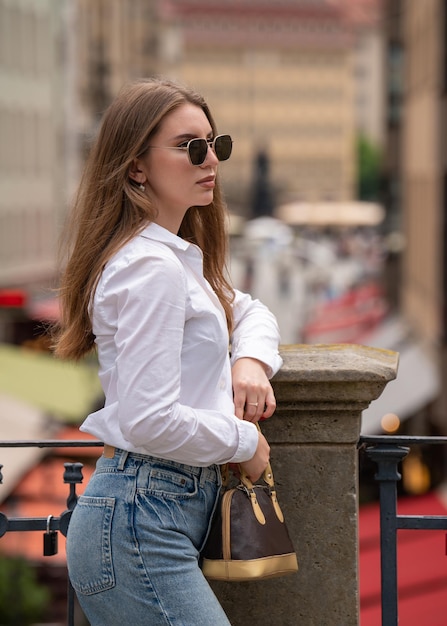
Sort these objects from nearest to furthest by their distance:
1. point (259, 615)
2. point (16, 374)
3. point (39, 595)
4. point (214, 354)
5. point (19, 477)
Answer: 1. point (214, 354)
2. point (259, 615)
3. point (39, 595)
4. point (19, 477)
5. point (16, 374)

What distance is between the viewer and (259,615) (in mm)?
3510

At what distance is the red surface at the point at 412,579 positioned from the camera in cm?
1109

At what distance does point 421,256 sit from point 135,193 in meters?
→ 24.6

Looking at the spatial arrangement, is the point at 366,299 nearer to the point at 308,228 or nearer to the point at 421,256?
the point at 421,256

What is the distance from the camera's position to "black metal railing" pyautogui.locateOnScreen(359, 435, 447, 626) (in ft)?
11.5

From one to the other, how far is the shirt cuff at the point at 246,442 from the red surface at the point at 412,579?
25.4 feet

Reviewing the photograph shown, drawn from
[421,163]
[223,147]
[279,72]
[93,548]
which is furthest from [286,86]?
[93,548]

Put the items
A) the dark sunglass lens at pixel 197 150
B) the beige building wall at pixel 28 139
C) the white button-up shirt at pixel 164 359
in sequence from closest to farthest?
the white button-up shirt at pixel 164 359, the dark sunglass lens at pixel 197 150, the beige building wall at pixel 28 139

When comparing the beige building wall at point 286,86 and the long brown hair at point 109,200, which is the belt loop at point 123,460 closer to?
the long brown hair at point 109,200

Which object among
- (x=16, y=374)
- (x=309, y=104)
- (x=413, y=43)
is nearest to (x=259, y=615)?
(x=16, y=374)

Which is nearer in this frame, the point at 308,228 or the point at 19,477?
the point at 19,477

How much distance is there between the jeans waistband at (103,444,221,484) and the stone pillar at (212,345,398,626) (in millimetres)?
595

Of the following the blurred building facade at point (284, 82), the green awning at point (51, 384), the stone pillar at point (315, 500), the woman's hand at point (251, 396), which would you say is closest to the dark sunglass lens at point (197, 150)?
the woman's hand at point (251, 396)

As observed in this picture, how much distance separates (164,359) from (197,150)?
1.68ft
